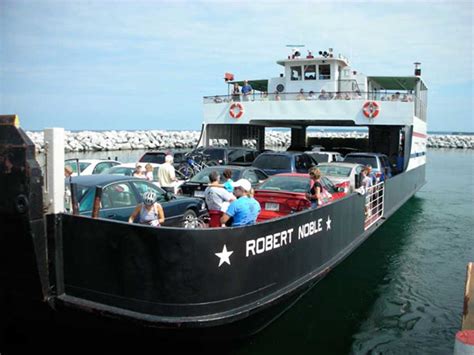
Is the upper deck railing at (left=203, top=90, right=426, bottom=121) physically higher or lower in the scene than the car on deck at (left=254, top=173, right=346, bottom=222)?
higher

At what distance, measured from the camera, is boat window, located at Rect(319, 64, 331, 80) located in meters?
21.5

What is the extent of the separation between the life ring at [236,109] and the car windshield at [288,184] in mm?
10164

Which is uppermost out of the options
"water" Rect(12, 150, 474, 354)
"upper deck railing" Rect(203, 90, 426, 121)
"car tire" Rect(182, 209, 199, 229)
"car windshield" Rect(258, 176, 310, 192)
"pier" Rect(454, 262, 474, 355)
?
"upper deck railing" Rect(203, 90, 426, 121)

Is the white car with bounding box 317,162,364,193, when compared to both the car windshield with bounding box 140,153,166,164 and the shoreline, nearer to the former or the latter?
the car windshield with bounding box 140,153,166,164

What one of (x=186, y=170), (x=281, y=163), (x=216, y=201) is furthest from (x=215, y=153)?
(x=216, y=201)

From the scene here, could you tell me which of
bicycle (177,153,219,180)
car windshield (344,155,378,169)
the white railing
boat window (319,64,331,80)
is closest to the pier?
the white railing

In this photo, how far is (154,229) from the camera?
4.77 m

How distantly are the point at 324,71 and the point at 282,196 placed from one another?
14.4m

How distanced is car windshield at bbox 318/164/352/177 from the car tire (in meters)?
4.53

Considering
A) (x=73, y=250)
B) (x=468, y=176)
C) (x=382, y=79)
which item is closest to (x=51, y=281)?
(x=73, y=250)

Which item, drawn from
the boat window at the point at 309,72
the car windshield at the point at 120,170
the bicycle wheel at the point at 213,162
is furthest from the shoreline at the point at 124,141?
the car windshield at the point at 120,170

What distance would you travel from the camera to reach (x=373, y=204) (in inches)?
450

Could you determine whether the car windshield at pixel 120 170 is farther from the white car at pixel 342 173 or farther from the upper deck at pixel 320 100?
the upper deck at pixel 320 100

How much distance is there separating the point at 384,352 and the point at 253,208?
272 cm
